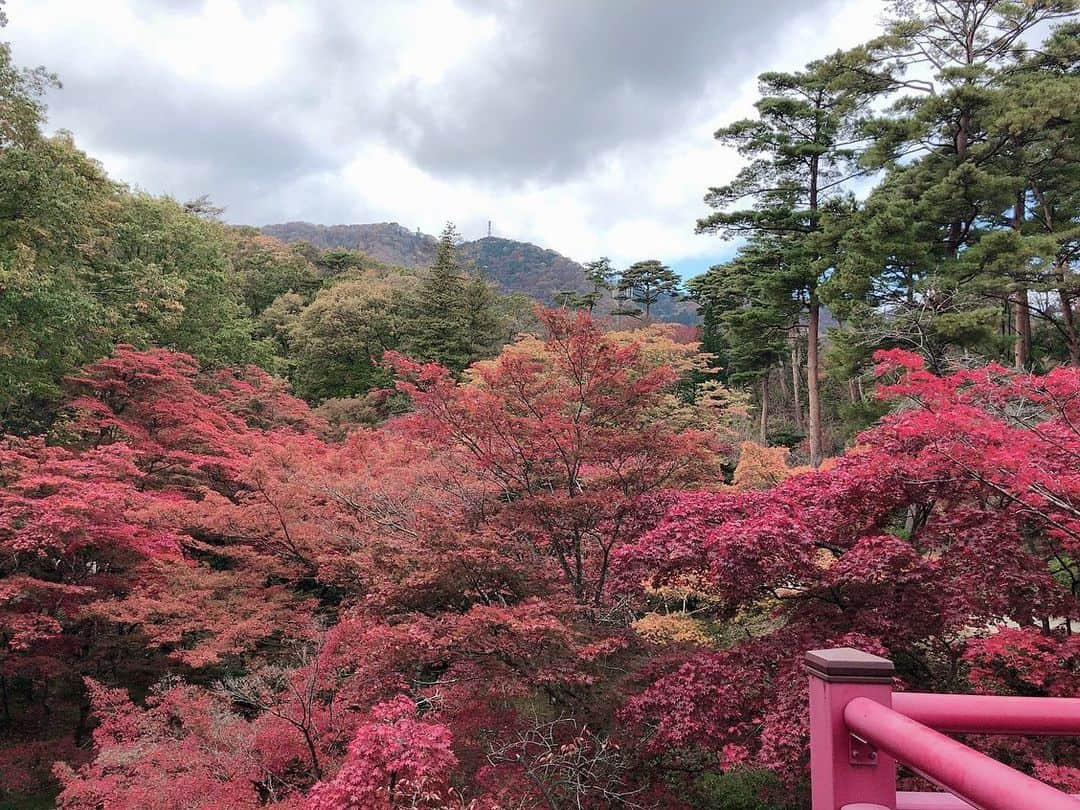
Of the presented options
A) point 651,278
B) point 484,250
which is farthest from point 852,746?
point 484,250

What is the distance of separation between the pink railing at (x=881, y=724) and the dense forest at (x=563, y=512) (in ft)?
10.5

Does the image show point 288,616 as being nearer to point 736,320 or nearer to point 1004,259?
point 1004,259

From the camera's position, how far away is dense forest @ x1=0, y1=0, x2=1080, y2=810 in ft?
14.8

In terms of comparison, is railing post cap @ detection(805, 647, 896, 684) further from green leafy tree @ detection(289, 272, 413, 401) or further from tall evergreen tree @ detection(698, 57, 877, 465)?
green leafy tree @ detection(289, 272, 413, 401)

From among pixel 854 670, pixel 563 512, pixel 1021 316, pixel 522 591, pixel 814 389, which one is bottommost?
pixel 522 591

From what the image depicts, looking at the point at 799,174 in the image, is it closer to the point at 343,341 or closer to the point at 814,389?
the point at 814,389

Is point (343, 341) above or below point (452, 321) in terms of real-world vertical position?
below

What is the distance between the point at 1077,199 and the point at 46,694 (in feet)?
70.6

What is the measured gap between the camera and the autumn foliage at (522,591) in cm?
432

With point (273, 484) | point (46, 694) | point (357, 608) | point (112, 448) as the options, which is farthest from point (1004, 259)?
point (46, 694)

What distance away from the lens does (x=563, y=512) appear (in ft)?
20.8

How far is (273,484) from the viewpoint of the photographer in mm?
9359

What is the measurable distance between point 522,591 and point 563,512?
1.00 m

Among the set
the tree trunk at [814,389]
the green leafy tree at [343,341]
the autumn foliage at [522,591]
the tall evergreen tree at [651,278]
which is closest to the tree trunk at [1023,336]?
the tree trunk at [814,389]
